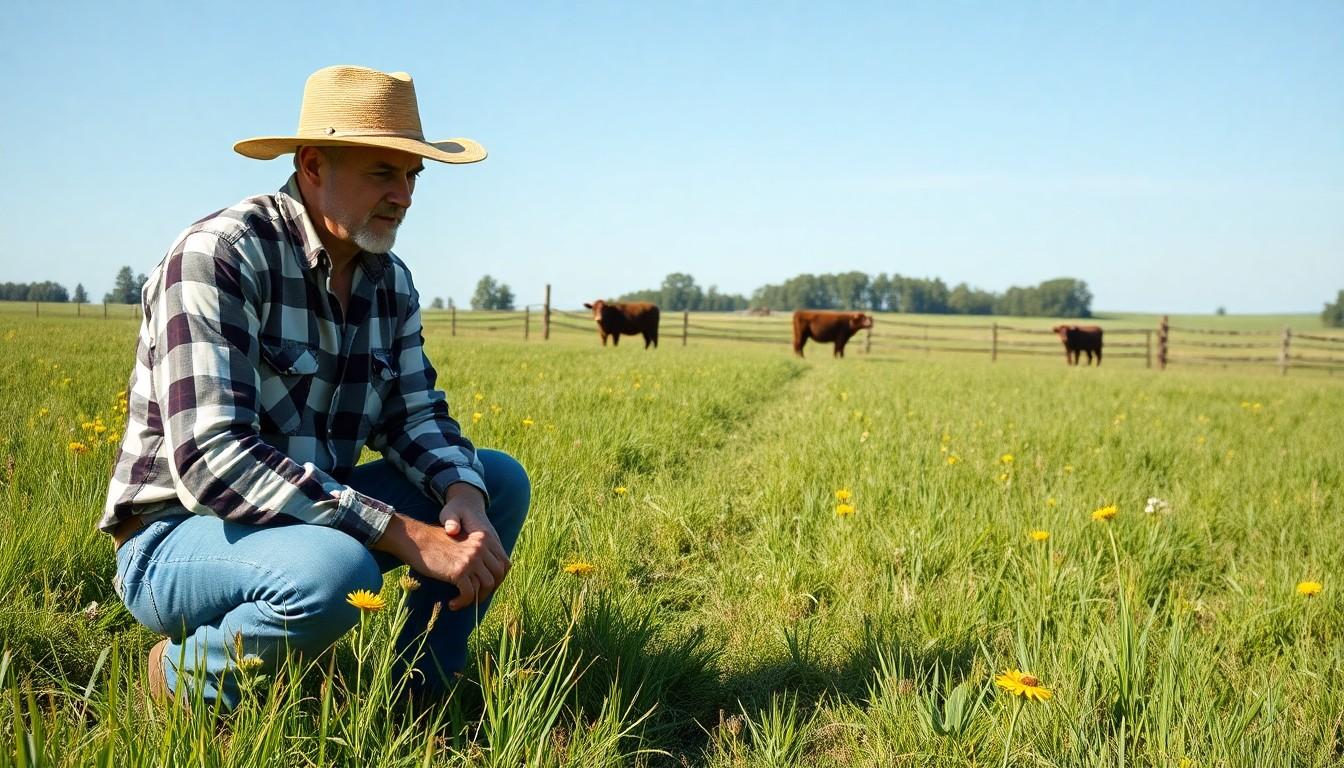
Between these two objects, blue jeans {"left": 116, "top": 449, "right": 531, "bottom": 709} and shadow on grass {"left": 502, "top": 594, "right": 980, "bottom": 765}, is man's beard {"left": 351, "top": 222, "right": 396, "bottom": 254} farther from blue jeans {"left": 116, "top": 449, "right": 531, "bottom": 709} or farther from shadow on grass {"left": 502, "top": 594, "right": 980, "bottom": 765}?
shadow on grass {"left": 502, "top": 594, "right": 980, "bottom": 765}

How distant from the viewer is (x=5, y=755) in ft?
3.95

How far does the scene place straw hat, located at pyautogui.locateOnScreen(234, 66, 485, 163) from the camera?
2158mm

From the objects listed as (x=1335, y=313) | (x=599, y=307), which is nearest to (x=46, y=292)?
(x=599, y=307)

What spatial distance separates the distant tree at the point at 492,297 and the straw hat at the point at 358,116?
147 ft

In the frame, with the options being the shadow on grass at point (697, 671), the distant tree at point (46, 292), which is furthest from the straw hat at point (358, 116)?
the distant tree at point (46, 292)

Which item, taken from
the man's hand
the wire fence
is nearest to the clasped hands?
the man's hand

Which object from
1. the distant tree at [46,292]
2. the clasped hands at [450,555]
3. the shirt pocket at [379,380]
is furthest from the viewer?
the distant tree at [46,292]

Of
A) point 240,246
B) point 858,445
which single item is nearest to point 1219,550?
point 858,445

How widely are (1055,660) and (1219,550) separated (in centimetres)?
210

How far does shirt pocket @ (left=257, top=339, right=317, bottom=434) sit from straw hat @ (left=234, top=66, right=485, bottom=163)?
490 mm

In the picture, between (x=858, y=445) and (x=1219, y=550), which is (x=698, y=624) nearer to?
(x=1219, y=550)

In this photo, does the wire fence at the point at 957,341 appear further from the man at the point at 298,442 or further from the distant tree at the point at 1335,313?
the distant tree at the point at 1335,313

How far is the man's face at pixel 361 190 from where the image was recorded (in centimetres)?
223

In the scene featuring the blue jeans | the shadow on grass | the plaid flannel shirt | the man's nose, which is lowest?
the shadow on grass
